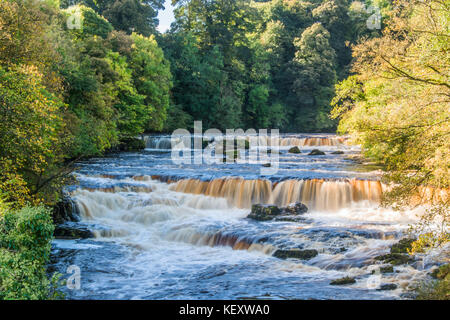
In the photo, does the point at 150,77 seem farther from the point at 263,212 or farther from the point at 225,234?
the point at 225,234

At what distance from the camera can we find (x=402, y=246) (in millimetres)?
11164

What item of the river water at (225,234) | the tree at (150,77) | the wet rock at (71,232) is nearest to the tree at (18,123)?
the river water at (225,234)

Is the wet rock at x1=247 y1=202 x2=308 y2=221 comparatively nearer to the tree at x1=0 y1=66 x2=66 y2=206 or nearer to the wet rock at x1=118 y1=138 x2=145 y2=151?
the tree at x1=0 y1=66 x2=66 y2=206

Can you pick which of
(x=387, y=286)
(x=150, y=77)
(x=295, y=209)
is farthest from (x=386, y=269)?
(x=150, y=77)

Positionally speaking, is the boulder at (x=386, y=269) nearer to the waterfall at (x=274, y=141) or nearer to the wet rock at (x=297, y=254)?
the wet rock at (x=297, y=254)

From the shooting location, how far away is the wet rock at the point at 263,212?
15.2m

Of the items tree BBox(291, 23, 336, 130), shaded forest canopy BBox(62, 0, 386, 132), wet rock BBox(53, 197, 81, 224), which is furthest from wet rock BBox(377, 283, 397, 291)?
tree BBox(291, 23, 336, 130)

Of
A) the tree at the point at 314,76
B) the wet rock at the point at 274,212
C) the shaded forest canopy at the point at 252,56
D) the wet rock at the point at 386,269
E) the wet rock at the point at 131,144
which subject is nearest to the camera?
the wet rock at the point at 386,269

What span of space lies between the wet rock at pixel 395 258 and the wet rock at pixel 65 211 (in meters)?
10.4

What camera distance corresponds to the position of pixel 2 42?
1116 cm

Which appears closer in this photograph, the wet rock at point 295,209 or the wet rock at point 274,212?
the wet rock at point 274,212

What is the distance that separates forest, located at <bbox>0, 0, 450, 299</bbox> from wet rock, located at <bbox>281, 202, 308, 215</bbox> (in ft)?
12.0

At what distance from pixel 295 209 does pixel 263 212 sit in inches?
50.8

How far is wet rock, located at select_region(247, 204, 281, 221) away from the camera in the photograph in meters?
15.2
